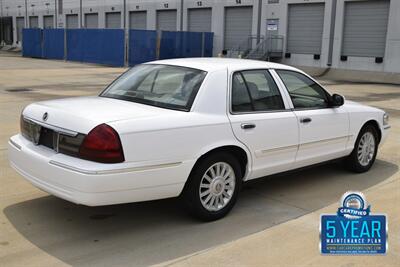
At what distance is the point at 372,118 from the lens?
661cm

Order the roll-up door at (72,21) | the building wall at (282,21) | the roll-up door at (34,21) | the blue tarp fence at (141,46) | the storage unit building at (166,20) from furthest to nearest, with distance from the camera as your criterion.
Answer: the roll-up door at (34,21), the roll-up door at (72,21), the storage unit building at (166,20), the blue tarp fence at (141,46), the building wall at (282,21)

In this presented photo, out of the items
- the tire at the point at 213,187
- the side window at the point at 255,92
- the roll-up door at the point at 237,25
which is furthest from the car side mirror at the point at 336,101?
the roll-up door at the point at 237,25

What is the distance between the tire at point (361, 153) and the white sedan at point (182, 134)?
48 centimetres

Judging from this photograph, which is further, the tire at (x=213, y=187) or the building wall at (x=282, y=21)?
the building wall at (x=282, y=21)

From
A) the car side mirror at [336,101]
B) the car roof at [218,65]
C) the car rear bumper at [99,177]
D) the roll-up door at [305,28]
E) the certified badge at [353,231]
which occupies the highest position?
the roll-up door at [305,28]

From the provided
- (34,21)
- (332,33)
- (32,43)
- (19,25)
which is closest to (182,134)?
(332,33)

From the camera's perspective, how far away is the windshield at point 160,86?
4.76 metres

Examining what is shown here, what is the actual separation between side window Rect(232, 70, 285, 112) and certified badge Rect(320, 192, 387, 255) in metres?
1.43

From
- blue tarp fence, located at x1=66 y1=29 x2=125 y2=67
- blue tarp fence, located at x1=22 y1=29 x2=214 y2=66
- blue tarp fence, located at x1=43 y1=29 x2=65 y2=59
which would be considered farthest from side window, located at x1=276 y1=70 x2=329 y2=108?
blue tarp fence, located at x1=43 y1=29 x2=65 y2=59

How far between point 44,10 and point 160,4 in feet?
69.5

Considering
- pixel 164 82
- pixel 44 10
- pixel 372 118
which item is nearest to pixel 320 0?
pixel 372 118

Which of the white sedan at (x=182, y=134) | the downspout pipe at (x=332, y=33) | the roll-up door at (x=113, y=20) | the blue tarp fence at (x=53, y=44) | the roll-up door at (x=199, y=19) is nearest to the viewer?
the white sedan at (x=182, y=134)

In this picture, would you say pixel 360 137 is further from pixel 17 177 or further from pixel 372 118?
pixel 17 177

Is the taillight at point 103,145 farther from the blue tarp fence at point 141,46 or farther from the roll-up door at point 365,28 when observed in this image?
Answer: the blue tarp fence at point 141,46
